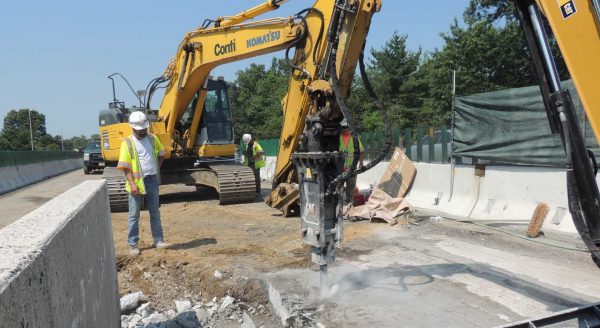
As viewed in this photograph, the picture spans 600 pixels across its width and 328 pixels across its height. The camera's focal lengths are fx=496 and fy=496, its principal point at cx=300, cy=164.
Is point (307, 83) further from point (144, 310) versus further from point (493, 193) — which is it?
point (144, 310)

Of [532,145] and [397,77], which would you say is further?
[397,77]

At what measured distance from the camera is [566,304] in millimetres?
4168

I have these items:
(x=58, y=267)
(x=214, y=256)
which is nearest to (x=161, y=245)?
Result: (x=214, y=256)

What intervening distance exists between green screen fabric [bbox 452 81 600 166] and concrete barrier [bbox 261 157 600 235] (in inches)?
8.6

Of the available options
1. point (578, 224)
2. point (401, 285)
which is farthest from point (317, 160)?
point (578, 224)

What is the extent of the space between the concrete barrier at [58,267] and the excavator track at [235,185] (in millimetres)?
7951

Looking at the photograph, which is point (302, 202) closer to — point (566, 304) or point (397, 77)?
point (566, 304)

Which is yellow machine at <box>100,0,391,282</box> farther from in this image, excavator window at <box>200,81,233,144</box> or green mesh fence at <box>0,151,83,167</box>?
green mesh fence at <box>0,151,83,167</box>

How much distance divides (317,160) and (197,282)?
6.82ft

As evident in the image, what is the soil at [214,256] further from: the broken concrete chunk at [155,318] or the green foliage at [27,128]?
the green foliage at [27,128]

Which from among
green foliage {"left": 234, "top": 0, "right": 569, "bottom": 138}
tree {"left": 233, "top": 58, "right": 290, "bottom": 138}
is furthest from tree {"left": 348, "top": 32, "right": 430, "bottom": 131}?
tree {"left": 233, "top": 58, "right": 290, "bottom": 138}

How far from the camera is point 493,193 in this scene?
8164 mm

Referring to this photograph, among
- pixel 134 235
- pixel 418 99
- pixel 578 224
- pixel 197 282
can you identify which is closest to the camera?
pixel 578 224

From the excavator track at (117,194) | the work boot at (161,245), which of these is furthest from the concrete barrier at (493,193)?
the excavator track at (117,194)
